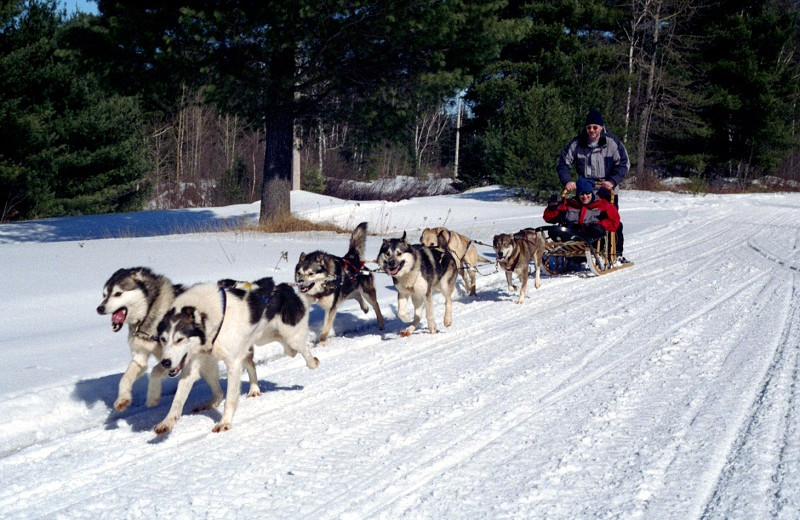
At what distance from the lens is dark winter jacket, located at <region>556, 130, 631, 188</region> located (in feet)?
32.6

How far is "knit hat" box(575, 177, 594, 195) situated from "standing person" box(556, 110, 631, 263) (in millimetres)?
145

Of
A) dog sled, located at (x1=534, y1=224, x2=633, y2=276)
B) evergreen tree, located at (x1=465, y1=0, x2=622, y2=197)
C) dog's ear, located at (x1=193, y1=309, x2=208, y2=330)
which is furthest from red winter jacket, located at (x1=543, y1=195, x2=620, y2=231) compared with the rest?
evergreen tree, located at (x1=465, y1=0, x2=622, y2=197)

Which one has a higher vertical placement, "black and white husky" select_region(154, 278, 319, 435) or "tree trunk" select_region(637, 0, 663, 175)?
"tree trunk" select_region(637, 0, 663, 175)

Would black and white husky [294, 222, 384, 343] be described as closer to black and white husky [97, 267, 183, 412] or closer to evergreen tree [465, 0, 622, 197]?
black and white husky [97, 267, 183, 412]

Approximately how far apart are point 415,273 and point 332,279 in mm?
841

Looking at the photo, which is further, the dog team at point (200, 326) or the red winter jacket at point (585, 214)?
the red winter jacket at point (585, 214)

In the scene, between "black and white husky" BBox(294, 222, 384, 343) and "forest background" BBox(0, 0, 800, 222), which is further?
"forest background" BBox(0, 0, 800, 222)

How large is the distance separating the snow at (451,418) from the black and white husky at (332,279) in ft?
1.27

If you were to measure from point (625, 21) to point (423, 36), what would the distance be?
2320 centimetres

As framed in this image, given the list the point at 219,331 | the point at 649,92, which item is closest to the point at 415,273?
→ the point at 219,331

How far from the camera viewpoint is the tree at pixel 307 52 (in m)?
11.5

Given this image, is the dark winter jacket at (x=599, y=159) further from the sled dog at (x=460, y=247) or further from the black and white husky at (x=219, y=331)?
the black and white husky at (x=219, y=331)

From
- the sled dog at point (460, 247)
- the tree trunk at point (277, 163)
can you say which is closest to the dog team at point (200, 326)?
the sled dog at point (460, 247)

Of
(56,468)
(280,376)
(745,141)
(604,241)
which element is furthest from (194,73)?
(745,141)
